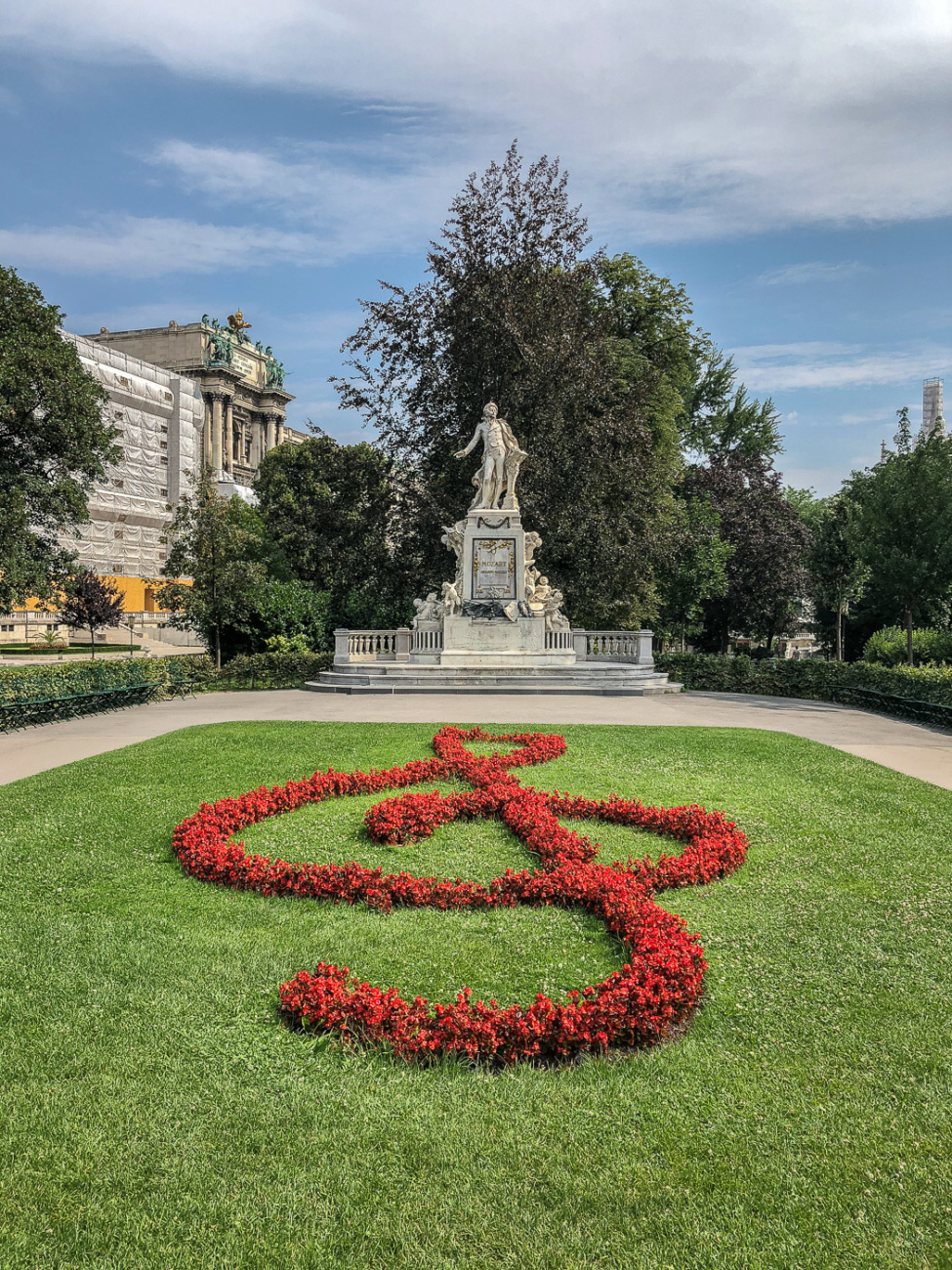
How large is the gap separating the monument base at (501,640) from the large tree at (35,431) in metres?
9.85

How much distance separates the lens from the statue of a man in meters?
23.6

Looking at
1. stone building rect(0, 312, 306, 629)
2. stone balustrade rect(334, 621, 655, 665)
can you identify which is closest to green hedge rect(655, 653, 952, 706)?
stone balustrade rect(334, 621, 655, 665)

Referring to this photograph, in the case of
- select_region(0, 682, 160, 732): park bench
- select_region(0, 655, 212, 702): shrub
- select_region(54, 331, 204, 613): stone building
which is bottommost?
select_region(0, 682, 160, 732): park bench

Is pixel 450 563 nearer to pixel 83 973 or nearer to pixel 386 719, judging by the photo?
pixel 386 719

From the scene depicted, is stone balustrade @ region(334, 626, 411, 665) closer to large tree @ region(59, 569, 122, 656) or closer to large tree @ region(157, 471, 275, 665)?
large tree @ region(157, 471, 275, 665)

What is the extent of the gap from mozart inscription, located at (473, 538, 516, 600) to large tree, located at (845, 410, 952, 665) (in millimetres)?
8447

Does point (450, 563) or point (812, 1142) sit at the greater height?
point (450, 563)

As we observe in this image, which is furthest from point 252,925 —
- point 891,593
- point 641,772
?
point 891,593

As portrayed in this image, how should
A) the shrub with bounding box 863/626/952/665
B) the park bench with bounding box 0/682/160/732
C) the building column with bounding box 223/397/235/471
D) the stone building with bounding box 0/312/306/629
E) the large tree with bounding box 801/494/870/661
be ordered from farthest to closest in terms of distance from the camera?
1. the building column with bounding box 223/397/235/471
2. the stone building with bounding box 0/312/306/629
3. the large tree with bounding box 801/494/870/661
4. the shrub with bounding box 863/626/952/665
5. the park bench with bounding box 0/682/160/732

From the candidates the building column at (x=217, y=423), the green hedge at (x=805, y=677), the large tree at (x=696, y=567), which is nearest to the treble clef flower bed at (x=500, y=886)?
the green hedge at (x=805, y=677)

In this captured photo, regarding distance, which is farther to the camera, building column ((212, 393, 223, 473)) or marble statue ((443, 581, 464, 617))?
building column ((212, 393, 223, 473))

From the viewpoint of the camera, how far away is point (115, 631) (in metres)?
48.4

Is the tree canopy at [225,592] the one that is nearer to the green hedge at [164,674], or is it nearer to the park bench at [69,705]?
the green hedge at [164,674]

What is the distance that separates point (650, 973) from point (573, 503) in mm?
24637
